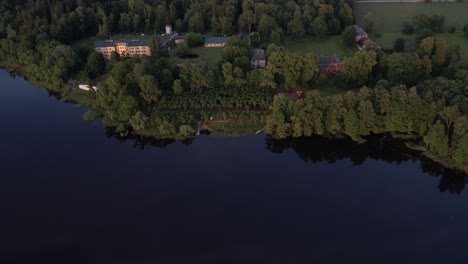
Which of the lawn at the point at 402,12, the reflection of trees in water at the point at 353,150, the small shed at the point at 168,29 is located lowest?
the reflection of trees in water at the point at 353,150

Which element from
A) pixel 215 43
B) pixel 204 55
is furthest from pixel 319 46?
pixel 204 55

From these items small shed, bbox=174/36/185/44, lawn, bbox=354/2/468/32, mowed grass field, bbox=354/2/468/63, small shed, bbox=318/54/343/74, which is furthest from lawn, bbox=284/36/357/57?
small shed, bbox=174/36/185/44

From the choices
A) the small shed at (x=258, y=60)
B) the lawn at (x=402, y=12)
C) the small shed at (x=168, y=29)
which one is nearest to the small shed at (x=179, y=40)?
the small shed at (x=168, y=29)

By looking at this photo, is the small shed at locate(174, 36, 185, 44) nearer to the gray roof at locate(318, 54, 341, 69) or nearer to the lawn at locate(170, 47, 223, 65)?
the lawn at locate(170, 47, 223, 65)

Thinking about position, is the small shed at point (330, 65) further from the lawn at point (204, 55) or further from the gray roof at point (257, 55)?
the lawn at point (204, 55)

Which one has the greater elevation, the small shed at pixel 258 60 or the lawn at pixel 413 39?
the lawn at pixel 413 39

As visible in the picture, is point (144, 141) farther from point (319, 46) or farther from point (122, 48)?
point (319, 46)

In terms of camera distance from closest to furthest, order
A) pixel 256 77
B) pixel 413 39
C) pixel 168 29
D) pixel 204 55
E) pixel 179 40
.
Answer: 1. pixel 256 77
2. pixel 204 55
3. pixel 413 39
4. pixel 179 40
5. pixel 168 29
